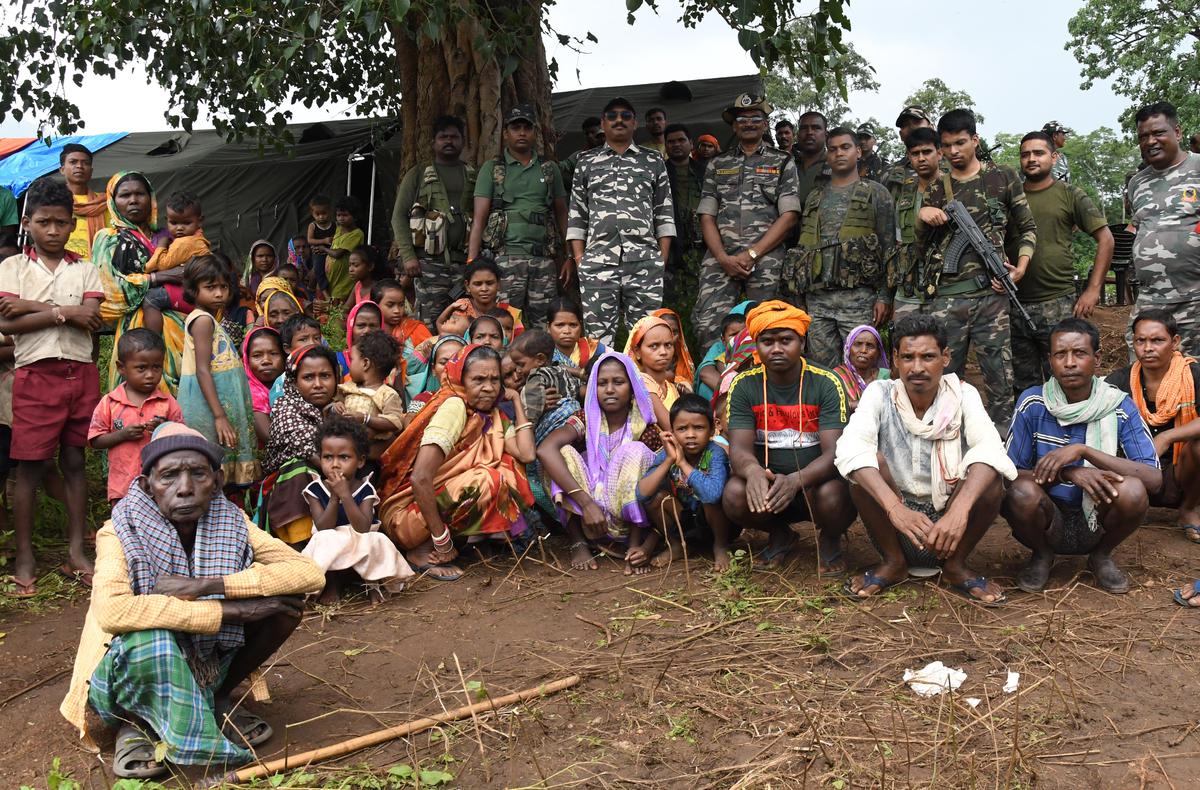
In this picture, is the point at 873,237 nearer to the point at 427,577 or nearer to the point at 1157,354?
the point at 1157,354

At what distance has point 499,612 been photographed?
15.0 feet

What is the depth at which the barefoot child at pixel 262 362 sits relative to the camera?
221 inches

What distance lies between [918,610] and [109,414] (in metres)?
3.85

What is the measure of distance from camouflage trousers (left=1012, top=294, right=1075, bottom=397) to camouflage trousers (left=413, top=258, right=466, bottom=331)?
4024 mm

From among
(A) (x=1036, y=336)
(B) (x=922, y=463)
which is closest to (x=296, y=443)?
(B) (x=922, y=463)

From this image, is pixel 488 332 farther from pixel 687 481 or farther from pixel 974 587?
pixel 974 587

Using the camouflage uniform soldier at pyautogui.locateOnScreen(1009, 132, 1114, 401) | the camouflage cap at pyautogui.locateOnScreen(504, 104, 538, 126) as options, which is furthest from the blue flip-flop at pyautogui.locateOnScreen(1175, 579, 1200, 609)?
the camouflage cap at pyautogui.locateOnScreen(504, 104, 538, 126)

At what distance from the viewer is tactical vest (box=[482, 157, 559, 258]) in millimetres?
7336

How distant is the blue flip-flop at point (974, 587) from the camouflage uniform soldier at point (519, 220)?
3962mm

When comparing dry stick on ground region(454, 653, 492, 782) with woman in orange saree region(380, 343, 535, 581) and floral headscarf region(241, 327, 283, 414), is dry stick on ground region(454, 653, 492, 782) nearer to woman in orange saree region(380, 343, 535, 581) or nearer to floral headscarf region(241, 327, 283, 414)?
woman in orange saree region(380, 343, 535, 581)

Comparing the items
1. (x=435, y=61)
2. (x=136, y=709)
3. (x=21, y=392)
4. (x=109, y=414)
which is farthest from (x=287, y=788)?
(x=435, y=61)

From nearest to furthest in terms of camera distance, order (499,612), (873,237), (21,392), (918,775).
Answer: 1. (918,775)
2. (499,612)
3. (21,392)
4. (873,237)

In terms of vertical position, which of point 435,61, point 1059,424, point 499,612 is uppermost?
point 435,61

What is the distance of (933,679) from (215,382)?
3.83 m
